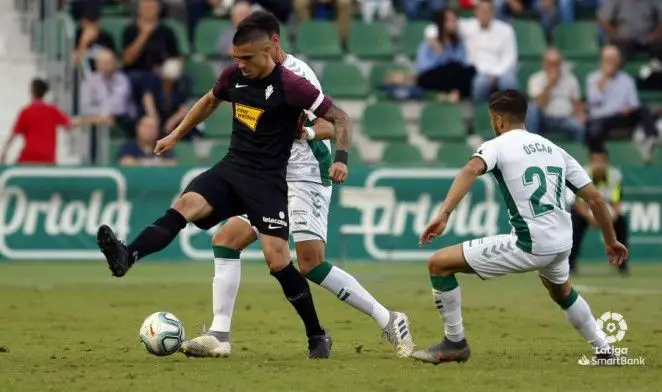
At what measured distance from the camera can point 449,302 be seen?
9.77m

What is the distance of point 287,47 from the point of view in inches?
935

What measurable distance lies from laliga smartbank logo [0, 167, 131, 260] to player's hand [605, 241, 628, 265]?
1102 centimetres

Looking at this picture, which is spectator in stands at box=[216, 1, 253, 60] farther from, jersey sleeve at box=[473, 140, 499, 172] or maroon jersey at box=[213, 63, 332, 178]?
jersey sleeve at box=[473, 140, 499, 172]

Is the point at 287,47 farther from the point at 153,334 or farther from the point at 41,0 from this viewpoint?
the point at 153,334

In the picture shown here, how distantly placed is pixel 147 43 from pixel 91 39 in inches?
33.8

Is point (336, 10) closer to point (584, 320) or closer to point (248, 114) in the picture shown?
point (248, 114)

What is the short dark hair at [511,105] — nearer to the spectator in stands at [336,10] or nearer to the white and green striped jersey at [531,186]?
the white and green striped jersey at [531,186]

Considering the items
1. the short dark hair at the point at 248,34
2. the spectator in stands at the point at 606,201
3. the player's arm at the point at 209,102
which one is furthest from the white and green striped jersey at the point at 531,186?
the spectator in stands at the point at 606,201

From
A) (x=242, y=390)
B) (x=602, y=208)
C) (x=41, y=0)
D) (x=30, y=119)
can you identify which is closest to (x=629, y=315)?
(x=602, y=208)

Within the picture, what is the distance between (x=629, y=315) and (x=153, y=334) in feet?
17.8

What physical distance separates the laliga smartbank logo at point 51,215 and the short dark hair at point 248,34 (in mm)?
10210

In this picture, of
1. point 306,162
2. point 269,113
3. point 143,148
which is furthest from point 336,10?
point 269,113

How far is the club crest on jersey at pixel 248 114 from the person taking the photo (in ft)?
33.4

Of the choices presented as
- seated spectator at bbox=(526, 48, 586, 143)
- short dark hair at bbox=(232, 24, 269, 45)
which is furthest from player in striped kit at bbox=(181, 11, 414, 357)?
seated spectator at bbox=(526, 48, 586, 143)
